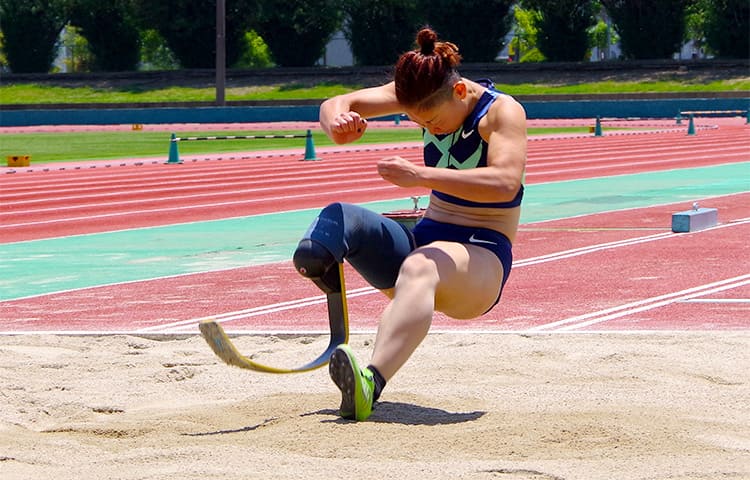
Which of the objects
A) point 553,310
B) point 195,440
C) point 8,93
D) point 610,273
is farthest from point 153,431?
point 8,93

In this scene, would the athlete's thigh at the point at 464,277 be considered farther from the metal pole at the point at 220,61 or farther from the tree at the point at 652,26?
the tree at the point at 652,26

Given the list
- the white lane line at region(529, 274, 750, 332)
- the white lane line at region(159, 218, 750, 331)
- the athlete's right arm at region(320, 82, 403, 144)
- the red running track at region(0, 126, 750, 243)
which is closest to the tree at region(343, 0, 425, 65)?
the red running track at region(0, 126, 750, 243)

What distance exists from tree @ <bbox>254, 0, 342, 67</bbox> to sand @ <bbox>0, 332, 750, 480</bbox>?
62.1 metres

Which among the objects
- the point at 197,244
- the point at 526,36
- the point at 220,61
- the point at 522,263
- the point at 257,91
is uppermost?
the point at 526,36

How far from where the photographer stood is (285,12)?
225 ft

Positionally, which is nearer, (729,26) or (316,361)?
(316,361)

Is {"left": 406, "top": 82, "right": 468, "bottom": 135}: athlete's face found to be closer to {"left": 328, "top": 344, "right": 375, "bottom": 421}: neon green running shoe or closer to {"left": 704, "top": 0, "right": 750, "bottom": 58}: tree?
{"left": 328, "top": 344, "right": 375, "bottom": 421}: neon green running shoe

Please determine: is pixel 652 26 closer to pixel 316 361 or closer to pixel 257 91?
pixel 257 91

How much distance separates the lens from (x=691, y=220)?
12438 mm

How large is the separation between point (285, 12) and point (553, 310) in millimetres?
61844

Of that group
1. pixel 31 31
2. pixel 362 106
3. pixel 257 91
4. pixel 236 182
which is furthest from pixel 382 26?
pixel 362 106

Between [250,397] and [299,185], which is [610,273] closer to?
[250,397]

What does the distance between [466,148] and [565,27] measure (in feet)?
204

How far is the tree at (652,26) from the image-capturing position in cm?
6341
